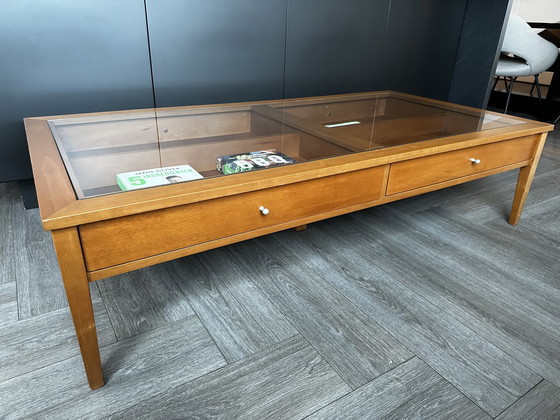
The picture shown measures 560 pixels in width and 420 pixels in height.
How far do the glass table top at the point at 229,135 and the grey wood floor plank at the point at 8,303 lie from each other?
0.35 metres

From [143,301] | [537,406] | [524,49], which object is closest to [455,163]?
[537,406]

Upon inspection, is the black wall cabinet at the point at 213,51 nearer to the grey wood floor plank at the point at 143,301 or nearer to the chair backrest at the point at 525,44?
the chair backrest at the point at 525,44

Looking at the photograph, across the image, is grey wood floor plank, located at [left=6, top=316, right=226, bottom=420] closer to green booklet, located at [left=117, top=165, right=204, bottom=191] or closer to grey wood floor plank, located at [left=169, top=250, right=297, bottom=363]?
grey wood floor plank, located at [left=169, top=250, right=297, bottom=363]

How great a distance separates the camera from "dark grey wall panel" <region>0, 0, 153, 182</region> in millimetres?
1054

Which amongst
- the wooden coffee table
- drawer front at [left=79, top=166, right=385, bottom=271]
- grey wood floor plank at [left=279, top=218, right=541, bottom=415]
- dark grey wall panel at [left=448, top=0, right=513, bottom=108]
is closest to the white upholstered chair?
dark grey wall panel at [left=448, top=0, right=513, bottom=108]

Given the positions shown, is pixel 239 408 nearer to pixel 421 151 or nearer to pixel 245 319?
pixel 245 319

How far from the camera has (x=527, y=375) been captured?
710mm

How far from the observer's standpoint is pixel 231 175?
68 cm

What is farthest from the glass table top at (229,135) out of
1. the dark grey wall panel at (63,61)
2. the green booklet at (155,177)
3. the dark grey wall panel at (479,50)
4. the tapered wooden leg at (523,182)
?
the dark grey wall panel at (479,50)

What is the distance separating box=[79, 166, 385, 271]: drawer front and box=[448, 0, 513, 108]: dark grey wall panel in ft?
4.33

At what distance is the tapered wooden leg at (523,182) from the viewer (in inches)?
44.6

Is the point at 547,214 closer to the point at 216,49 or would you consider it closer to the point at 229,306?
the point at 229,306

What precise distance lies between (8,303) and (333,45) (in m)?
1.35

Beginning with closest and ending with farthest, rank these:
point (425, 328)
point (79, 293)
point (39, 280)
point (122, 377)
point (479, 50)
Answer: point (79, 293) < point (122, 377) < point (425, 328) < point (39, 280) < point (479, 50)
